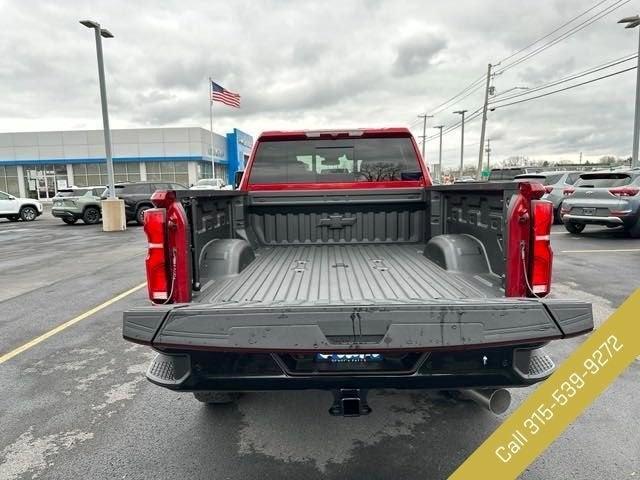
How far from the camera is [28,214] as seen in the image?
24.2m

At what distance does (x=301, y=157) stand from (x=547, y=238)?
9.42 feet

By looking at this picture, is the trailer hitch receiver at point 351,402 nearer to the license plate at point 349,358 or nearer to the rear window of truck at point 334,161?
the license plate at point 349,358

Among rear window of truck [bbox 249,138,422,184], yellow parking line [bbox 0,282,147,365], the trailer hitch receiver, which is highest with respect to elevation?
rear window of truck [bbox 249,138,422,184]

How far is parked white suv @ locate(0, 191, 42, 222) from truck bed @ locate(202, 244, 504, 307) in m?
24.5

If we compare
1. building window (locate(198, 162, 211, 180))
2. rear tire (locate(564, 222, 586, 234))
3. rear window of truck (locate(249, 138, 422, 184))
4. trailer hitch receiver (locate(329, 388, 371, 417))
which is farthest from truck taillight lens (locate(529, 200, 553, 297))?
building window (locate(198, 162, 211, 180))

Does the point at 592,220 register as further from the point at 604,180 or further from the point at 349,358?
the point at 349,358

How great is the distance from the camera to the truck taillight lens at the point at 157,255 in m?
2.54

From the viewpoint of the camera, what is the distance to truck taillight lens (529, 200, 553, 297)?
8.20 ft

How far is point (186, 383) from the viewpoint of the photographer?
238cm

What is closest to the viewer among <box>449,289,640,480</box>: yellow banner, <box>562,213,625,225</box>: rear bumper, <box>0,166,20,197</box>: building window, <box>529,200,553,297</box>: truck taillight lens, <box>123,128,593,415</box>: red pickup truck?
<box>449,289,640,480</box>: yellow banner

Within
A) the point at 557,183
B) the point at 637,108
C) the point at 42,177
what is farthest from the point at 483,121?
the point at 42,177

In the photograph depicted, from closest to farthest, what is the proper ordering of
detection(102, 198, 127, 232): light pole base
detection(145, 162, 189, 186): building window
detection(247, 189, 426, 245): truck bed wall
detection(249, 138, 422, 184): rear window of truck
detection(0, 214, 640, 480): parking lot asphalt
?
detection(0, 214, 640, 480): parking lot asphalt, detection(247, 189, 426, 245): truck bed wall, detection(249, 138, 422, 184): rear window of truck, detection(102, 198, 127, 232): light pole base, detection(145, 162, 189, 186): building window

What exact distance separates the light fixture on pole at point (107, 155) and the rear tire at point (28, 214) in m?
9.69

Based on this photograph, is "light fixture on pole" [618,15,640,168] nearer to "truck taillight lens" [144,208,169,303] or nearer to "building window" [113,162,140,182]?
"truck taillight lens" [144,208,169,303]
